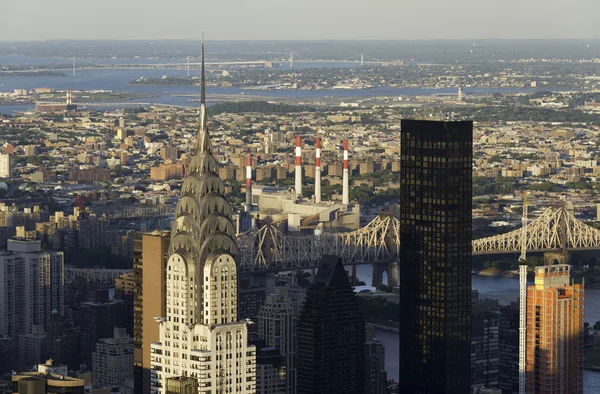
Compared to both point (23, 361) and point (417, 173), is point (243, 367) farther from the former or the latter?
point (23, 361)

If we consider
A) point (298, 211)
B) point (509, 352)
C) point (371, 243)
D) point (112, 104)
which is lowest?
point (298, 211)

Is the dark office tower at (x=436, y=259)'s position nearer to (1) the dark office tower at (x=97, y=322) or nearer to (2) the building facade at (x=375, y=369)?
(2) the building facade at (x=375, y=369)

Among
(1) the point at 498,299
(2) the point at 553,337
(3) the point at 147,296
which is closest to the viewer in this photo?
(3) the point at 147,296

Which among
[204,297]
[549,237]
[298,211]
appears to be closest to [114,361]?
[204,297]

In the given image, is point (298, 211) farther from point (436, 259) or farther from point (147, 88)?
point (147, 88)

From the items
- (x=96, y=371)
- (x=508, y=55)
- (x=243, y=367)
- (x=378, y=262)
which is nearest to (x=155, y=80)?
(x=508, y=55)

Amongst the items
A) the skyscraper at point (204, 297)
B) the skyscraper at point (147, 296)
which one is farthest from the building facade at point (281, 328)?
the skyscraper at point (204, 297)
